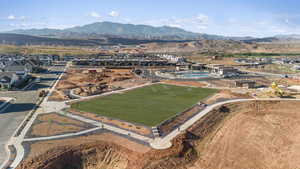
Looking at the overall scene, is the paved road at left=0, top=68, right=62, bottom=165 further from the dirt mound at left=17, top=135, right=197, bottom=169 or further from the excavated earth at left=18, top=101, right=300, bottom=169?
the excavated earth at left=18, top=101, right=300, bottom=169

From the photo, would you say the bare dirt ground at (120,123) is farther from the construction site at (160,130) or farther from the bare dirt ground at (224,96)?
the bare dirt ground at (224,96)

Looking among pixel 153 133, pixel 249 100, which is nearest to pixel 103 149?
pixel 153 133

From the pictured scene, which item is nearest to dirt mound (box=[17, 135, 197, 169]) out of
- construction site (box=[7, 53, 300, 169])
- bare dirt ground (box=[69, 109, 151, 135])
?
construction site (box=[7, 53, 300, 169])

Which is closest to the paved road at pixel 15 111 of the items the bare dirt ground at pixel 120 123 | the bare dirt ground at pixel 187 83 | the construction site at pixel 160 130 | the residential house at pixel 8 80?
the construction site at pixel 160 130

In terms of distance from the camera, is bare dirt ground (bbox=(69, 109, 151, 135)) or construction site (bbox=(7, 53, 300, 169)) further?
bare dirt ground (bbox=(69, 109, 151, 135))

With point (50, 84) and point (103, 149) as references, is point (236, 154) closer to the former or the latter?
point (103, 149)

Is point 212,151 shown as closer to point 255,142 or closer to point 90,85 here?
point 255,142

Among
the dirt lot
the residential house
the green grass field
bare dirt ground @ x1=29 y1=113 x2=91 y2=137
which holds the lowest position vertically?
bare dirt ground @ x1=29 y1=113 x2=91 y2=137

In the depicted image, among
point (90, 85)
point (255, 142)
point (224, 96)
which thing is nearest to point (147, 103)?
point (224, 96)
